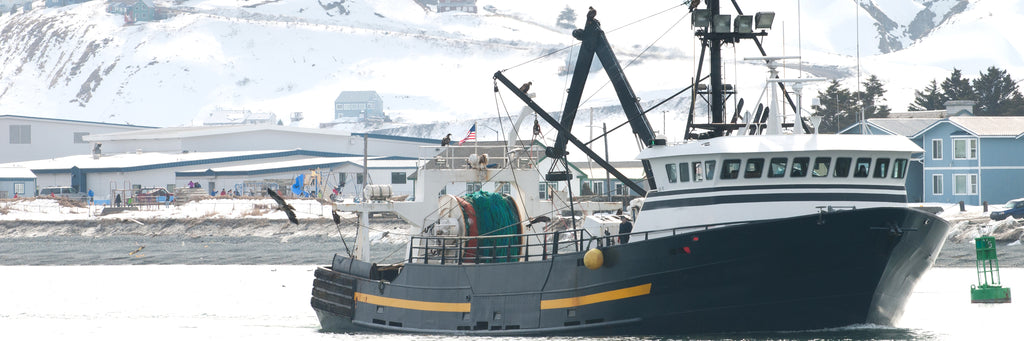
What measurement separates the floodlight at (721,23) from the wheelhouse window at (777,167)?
12.2 ft

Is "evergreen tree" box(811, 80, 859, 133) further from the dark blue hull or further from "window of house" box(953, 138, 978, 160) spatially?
the dark blue hull

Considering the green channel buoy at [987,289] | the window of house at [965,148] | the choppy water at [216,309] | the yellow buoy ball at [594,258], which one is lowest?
the choppy water at [216,309]

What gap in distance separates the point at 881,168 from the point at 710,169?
3246 mm

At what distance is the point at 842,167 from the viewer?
25.4 metres

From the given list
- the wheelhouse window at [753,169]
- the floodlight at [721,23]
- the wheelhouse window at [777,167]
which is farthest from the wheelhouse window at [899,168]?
the floodlight at [721,23]

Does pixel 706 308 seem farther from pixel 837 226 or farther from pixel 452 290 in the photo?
pixel 452 290

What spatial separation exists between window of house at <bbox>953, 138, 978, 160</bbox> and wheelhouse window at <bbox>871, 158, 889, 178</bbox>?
148ft

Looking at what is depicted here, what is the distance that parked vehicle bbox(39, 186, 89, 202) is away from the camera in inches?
3511

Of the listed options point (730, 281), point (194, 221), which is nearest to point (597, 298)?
point (730, 281)

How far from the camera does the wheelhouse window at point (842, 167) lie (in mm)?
25391

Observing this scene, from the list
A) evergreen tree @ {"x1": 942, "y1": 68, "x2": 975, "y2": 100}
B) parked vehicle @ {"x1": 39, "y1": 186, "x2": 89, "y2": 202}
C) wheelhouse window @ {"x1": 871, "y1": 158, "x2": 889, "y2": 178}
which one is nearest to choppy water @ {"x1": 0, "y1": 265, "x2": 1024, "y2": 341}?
wheelhouse window @ {"x1": 871, "y1": 158, "x2": 889, "y2": 178}

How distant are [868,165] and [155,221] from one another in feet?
186

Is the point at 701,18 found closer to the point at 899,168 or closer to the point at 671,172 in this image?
the point at 671,172

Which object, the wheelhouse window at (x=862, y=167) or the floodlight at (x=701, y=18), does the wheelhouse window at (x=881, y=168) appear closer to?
the wheelhouse window at (x=862, y=167)
